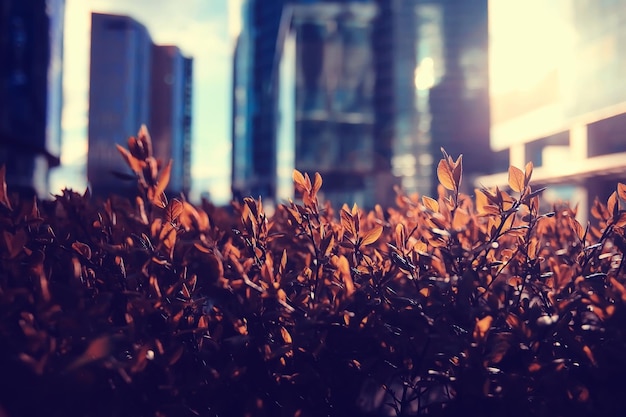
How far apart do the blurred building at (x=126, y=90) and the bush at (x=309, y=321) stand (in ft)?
16.1

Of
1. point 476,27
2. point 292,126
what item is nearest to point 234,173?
point 292,126

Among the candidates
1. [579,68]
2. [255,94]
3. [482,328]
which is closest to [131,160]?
[482,328]

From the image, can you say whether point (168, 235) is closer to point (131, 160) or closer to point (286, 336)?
point (131, 160)

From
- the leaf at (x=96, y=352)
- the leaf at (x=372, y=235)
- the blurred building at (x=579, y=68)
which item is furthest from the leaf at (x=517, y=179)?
the blurred building at (x=579, y=68)

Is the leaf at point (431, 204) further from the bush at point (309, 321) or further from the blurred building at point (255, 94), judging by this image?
the blurred building at point (255, 94)

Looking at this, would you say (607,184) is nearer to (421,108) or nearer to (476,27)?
(421,108)

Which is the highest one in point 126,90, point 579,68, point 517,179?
point 126,90

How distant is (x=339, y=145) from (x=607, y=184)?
28.2 metres

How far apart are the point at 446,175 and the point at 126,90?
1098 centimetres

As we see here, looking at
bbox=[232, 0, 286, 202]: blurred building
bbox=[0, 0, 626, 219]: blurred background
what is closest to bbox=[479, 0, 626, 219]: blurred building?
bbox=[0, 0, 626, 219]: blurred background

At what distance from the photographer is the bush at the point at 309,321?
3.35 ft

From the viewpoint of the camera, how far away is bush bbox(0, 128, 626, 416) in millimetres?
1022

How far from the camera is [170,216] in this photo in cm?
122

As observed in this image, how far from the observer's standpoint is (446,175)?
1.30m
